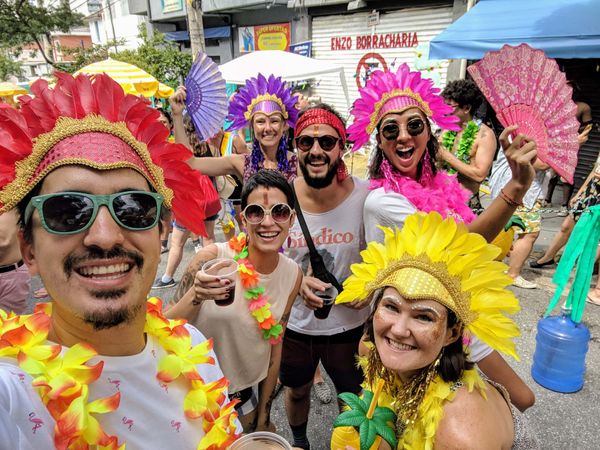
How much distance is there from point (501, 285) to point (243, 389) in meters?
1.39

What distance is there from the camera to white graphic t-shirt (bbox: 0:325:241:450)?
91 cm

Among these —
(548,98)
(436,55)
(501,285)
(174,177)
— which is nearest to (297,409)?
(501,285)

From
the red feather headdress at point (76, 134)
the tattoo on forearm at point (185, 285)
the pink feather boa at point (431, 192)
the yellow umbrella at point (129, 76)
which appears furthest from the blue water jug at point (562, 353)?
the yellow umbrella at point (129, 76)

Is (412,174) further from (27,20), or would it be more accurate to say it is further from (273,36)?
(27,20)

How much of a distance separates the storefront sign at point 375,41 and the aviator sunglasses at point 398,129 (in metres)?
8.99

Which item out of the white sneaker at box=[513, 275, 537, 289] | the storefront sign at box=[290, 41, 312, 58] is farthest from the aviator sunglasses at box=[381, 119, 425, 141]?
the storefront sign at box=[290, 41, 312, 58]

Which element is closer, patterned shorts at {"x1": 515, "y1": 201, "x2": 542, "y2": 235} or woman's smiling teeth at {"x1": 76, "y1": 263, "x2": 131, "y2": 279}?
woman's smiling teeth at {"x1": 76, "y1": 263, "x2": 131, "y2": 279}

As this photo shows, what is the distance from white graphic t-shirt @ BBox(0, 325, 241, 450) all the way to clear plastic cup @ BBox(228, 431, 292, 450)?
6.6 inches

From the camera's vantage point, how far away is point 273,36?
47.4 feet

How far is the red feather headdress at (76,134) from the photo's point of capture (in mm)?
1038

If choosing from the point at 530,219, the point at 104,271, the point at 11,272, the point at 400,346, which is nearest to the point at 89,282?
the point at 104,271

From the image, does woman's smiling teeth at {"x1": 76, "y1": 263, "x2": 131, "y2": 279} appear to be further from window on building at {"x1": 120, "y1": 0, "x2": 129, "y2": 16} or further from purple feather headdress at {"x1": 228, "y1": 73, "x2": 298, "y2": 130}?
window on building at {"x1": 120, "y1": 0, "x2": 129, "y2": 16}

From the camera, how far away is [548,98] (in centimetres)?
163

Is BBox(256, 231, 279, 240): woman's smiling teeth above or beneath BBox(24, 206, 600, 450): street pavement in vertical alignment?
above
